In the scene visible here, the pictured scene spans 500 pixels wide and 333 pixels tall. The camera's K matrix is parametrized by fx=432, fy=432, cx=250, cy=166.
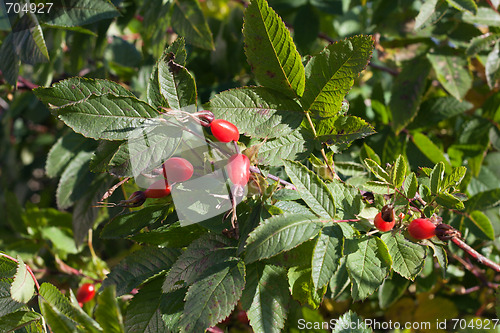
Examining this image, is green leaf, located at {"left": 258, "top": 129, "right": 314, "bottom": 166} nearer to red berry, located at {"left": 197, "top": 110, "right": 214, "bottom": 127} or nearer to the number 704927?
red berry, located at {"left": 197, "top": 110, "right": 214, "bottom": 127}

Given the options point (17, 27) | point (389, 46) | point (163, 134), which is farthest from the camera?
point (389, 46)

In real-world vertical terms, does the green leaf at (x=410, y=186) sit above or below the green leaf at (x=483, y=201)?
above

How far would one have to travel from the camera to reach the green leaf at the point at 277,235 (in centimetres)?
61

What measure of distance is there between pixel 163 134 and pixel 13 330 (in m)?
0.41

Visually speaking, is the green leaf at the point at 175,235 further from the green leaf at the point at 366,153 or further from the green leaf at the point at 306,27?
the green leaf at the point at 306,27

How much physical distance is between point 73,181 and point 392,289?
100 cm

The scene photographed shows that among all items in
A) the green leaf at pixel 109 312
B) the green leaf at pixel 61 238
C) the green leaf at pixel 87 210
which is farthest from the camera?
the green leaf at pixel 61 238


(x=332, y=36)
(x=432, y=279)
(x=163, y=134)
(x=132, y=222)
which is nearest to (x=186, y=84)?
(x=163, y=134)

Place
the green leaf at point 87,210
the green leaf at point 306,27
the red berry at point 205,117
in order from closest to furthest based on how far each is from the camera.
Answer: the red berry at point 205,117, the green leaf at point 87,210, the green leaf at point 306,27

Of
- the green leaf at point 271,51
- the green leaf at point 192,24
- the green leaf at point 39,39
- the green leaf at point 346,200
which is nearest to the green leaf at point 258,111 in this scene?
the green leaf at point 271,51

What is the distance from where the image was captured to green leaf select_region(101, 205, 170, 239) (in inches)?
30.5

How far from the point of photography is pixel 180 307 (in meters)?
0.74

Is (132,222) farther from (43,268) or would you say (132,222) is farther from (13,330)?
(43,268)

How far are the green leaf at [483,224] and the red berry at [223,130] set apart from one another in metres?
0.73
